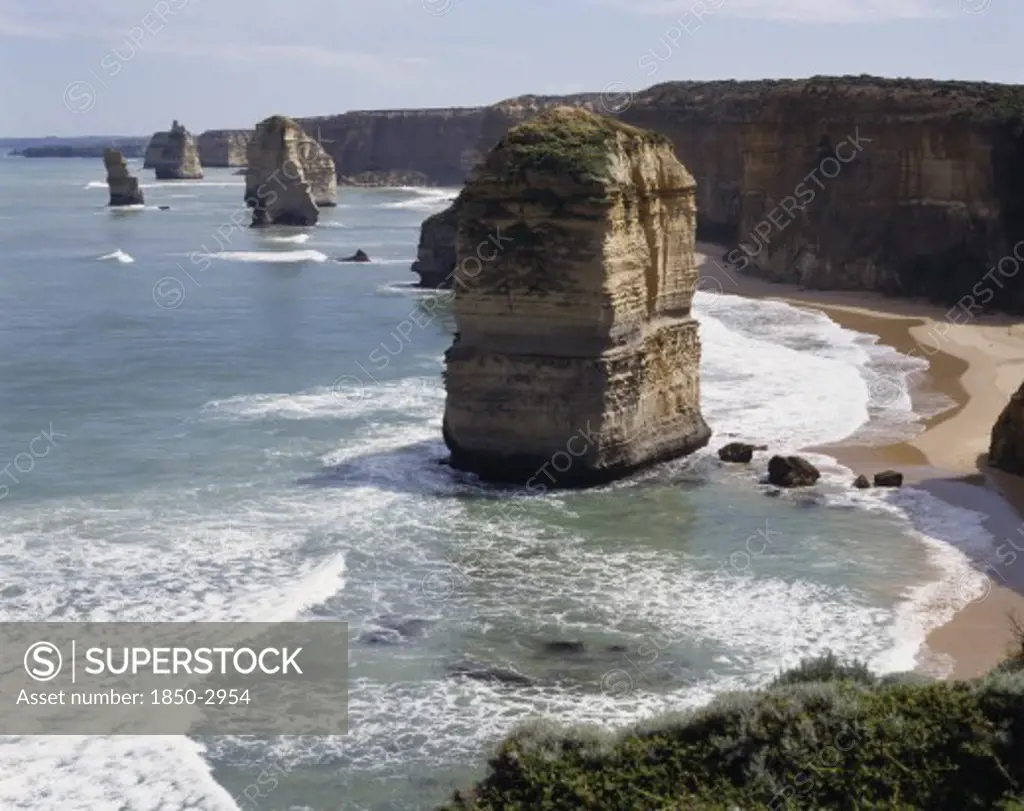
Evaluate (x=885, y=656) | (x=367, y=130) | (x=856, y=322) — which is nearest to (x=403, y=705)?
(x=885, y=656)

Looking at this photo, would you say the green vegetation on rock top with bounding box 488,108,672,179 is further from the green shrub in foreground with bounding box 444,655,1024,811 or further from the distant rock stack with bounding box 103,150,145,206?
the distant rock stack with bounding box 103,150,145,206

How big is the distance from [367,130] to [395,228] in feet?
261

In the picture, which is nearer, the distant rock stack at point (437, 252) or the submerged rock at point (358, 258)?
the distant rock stack at point (437, 252)

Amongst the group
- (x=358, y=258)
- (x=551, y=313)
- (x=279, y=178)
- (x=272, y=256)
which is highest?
(x=279, y=178)

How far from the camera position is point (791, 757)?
32.2 ft

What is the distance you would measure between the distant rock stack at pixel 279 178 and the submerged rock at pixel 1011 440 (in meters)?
69.5

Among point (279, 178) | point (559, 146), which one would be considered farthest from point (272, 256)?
point (559, 146)

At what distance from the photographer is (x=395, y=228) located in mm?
92625

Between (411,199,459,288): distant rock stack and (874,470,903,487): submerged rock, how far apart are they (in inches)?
1257

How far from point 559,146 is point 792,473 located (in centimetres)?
735

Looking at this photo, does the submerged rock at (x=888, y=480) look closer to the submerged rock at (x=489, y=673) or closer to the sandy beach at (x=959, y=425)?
the sandy beach at (x=959, y=425)

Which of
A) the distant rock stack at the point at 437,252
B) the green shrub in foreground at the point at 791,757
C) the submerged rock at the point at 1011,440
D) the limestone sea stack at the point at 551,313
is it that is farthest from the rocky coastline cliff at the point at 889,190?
the green shrub in foreground at the point at 791,757

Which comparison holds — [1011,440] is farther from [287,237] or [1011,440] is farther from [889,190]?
[287,237]

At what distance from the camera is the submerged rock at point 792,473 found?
24547 mm
